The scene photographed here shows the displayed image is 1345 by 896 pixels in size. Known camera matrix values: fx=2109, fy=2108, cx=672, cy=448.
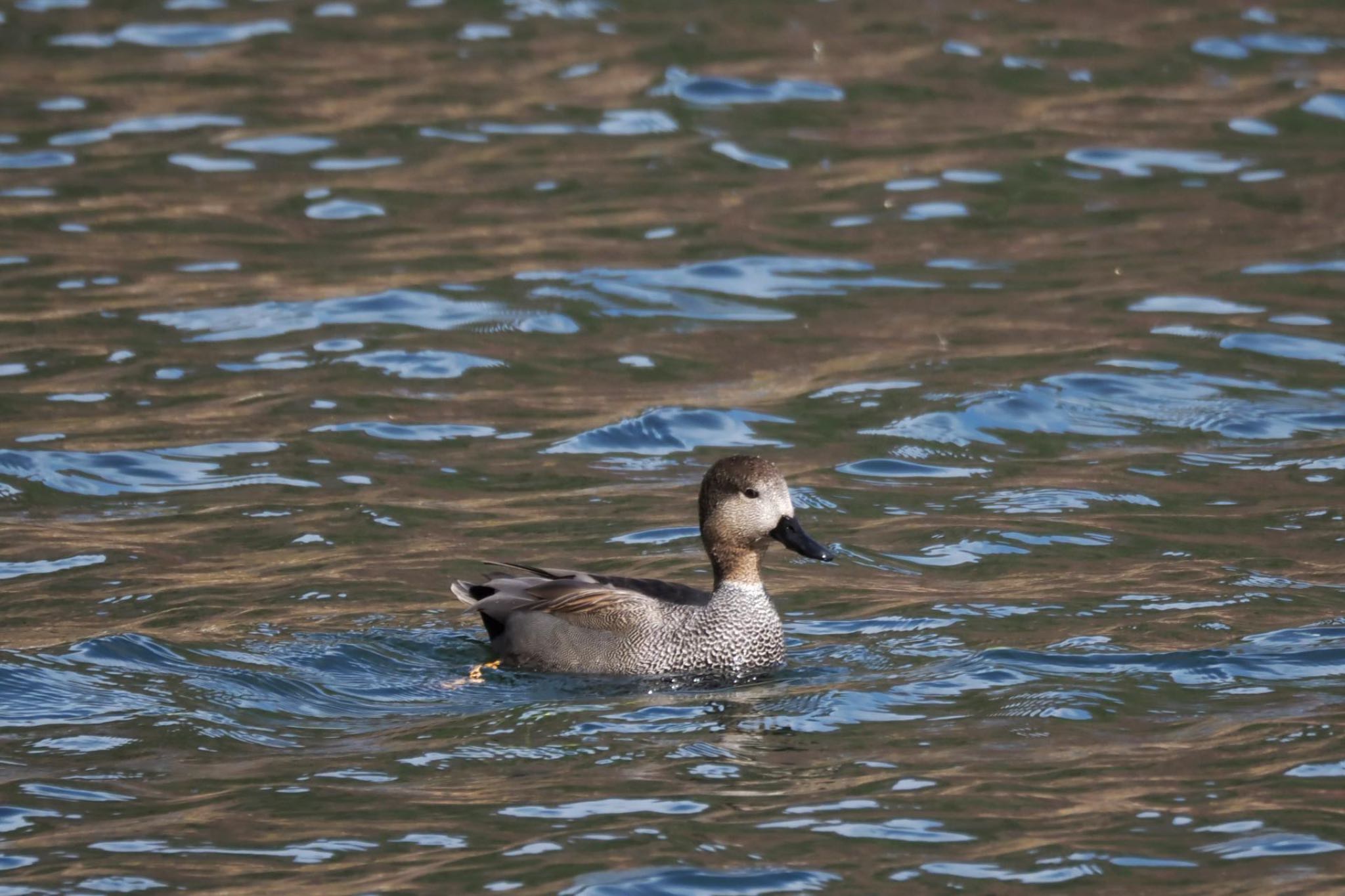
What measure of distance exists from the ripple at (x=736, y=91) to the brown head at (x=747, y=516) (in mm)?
9738

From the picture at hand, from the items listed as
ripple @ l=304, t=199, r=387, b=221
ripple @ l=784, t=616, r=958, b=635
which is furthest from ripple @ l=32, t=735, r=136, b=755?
ripple @ l=304, t=199, r=387, b=221

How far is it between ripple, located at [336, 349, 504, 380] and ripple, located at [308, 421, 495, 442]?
0.91 metres

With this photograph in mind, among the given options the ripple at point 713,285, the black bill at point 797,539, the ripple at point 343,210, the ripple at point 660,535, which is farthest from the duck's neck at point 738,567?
the ripple at point 343,210

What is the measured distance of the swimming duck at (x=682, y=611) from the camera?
A: 8750 millimetres

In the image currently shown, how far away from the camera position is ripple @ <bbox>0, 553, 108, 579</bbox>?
984cm

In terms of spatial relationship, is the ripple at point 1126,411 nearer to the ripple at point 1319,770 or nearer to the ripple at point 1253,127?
the ripple at point 1319,770

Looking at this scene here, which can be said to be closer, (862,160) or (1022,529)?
(1022,529)

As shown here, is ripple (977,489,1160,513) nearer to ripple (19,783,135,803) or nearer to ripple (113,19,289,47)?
ripple (19,783,135,803)

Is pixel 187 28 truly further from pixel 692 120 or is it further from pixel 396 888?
pixel 396 888

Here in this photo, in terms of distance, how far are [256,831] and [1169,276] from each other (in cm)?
917

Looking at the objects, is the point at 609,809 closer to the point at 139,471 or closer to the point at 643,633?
the point at 643,633

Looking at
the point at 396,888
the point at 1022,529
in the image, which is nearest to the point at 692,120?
the point at 1022,529

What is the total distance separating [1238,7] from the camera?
20.0m

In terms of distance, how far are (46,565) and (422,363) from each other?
11.9 ft
